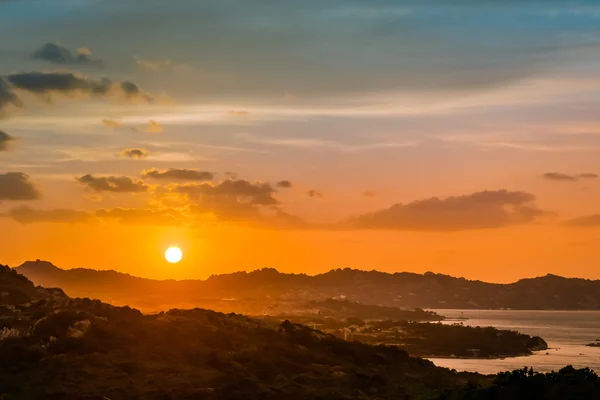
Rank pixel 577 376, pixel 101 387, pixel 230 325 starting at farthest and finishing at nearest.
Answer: pixel 230 325 < pixel 101 387 < pixel 577 376

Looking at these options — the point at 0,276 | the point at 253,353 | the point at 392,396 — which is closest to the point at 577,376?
the point at 392,396

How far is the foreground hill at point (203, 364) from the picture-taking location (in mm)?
117938

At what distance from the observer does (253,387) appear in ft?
423

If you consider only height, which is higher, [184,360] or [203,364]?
[184,360]

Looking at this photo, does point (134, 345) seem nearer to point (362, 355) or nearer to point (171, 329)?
point (171, 329)

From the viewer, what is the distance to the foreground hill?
118 m

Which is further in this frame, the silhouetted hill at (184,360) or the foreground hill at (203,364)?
the silhouetted hill at (184,360)

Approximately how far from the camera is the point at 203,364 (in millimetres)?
142125

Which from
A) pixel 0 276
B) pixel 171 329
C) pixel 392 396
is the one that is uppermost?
pixel 0 276

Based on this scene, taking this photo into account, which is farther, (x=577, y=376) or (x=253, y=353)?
(x=253, y=353)

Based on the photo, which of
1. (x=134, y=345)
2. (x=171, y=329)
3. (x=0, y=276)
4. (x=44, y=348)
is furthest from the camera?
(x=0, y=276)

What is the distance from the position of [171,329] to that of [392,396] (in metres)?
46.4

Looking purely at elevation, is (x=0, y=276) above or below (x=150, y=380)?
above

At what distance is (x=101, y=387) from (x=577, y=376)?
7105 cm
